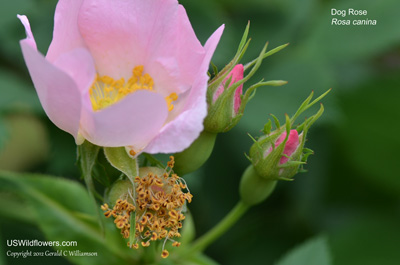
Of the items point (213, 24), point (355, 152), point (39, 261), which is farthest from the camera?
point (355, 152)

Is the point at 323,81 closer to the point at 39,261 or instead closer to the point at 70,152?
the point at 70,152

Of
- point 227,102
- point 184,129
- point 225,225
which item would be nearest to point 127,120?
point 184,129

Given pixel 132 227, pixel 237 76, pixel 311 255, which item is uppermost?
pixel 237 76

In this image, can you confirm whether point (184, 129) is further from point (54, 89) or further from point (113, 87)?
point (113, 87)

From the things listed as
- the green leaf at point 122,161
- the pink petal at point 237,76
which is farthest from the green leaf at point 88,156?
the pink petal at point 237,76

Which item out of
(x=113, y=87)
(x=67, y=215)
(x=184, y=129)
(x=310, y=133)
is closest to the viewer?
(x=184, y=129)

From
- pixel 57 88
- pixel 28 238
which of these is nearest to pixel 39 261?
pixel 28 238
